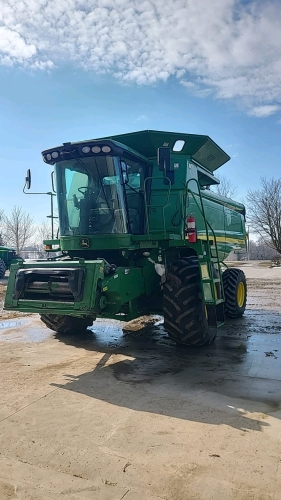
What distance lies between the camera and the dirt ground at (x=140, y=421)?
2508 millimetres

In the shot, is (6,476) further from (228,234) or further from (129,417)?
(228,234)

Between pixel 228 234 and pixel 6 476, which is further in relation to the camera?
pixel 228 234

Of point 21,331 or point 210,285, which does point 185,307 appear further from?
point 21,331

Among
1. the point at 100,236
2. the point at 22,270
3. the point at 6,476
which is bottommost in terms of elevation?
the point at 6,476

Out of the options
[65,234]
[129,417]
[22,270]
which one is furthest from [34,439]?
[65,234]

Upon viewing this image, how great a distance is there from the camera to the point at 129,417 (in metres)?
3.49

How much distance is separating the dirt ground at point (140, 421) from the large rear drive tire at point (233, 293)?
2170mm

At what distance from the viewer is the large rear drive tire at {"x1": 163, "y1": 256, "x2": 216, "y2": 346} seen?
5426mm

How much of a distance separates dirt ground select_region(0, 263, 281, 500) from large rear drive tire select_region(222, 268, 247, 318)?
2170 mm

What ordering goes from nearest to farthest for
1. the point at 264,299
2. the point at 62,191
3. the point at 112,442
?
1. the point at 112,442
2. the point at 62,191
3. the point at 264,299

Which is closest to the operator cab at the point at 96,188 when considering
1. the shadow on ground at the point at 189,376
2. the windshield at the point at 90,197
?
the windshield at the point at 90,197

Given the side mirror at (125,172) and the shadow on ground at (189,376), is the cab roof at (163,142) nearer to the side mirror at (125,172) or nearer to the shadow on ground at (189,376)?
the side mirror at (125,172)

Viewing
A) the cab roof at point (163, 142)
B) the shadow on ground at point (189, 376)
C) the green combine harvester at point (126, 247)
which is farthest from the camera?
the cab roof at point (163, 142)

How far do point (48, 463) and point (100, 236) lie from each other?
3339 millimetres
